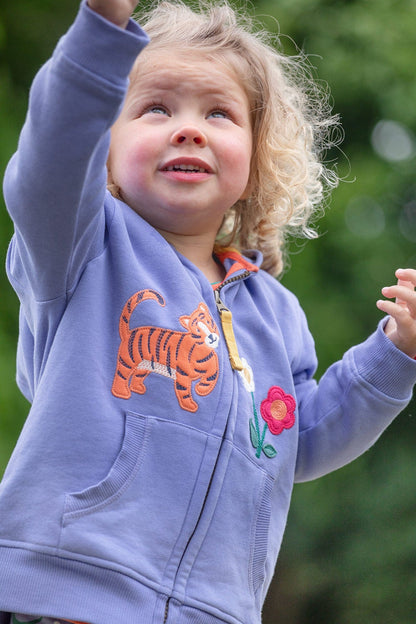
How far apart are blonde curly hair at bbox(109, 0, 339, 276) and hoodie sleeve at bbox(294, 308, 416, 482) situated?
391 millimetres

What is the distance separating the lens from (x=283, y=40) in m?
3.71

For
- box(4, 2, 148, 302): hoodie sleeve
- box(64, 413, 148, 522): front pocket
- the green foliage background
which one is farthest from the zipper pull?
the green foliage background

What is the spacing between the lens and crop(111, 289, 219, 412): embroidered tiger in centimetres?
138

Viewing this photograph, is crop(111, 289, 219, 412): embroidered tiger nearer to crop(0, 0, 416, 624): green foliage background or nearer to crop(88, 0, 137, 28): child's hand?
crop(88, 0, 137, 28): child's hand

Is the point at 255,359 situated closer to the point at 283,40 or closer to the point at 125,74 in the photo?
the point at 125,74

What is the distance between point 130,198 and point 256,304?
13.4 inches

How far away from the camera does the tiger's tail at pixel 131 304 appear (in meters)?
1.40

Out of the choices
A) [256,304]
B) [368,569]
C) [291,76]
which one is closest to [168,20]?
[291,76]

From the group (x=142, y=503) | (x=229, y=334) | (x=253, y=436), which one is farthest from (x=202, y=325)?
(x=142, y=503)

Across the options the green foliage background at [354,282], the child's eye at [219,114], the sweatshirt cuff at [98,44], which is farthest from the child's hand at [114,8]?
the green foliage background at [354,282]

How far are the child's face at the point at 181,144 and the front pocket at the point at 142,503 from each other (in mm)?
436

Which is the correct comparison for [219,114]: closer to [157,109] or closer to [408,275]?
[157,109]

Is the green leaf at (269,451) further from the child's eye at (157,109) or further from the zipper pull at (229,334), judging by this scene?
the child's eye at (157,109)

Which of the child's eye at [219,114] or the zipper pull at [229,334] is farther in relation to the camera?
the child's eye at [219,114]
